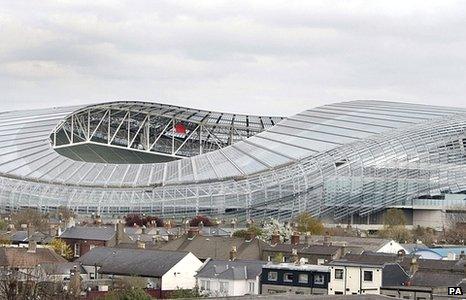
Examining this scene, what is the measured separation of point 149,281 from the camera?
67.1m

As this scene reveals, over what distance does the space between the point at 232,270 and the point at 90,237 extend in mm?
22448

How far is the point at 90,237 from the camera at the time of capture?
87.1m

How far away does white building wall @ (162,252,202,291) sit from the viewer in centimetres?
6700

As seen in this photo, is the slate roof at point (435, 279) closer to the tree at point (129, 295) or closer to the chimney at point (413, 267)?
the chimney at point (413, 267)

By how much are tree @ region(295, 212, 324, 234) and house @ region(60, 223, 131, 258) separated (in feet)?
63.5

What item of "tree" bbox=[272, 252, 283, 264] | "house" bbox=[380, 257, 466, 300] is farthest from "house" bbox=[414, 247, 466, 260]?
"house" bbox=[380, 257, 466, 300]

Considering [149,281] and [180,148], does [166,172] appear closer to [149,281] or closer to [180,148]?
[180,148]

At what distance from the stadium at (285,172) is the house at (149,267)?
53176 millimetres

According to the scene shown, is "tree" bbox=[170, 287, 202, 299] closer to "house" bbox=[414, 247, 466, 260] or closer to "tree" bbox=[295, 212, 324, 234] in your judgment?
"house" bbox=[414, 247, 466, 260]

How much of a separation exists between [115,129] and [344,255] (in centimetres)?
10670

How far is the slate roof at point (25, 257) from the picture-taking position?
69113 millimetres

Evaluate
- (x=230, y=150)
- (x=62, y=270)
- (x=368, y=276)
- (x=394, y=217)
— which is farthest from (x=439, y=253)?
(x=230, y=150)

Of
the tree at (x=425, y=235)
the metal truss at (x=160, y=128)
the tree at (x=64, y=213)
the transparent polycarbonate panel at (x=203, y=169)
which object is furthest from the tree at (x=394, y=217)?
the metal truss at (x=160, y=128)

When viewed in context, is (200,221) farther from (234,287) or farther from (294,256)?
(234,287)
